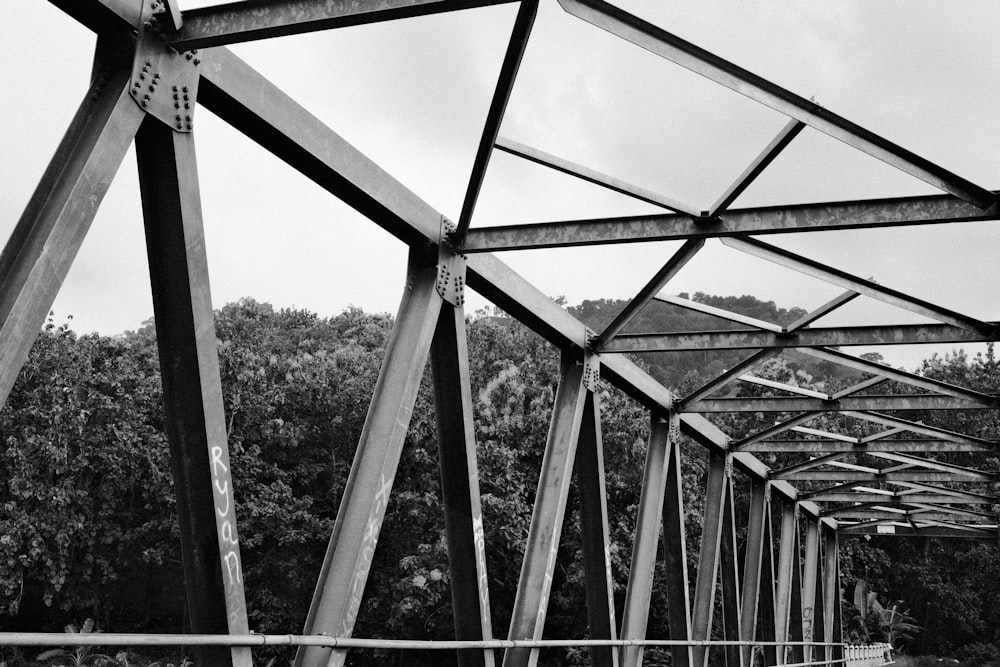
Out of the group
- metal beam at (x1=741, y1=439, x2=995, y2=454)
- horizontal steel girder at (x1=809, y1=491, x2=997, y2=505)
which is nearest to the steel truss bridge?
metal beam at (x1=741, y1=439, x2=995, y2=454)

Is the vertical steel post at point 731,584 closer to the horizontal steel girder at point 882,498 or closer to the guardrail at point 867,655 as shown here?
the horizontal steel girder at point 882,498

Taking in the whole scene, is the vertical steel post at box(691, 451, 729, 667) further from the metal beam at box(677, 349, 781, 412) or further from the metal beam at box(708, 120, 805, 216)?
the metal beam at box(708, 120, 805, 216)

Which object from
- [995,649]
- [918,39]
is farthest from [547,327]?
[995,649]

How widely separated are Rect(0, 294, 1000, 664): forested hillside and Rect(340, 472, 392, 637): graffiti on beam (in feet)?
78.6

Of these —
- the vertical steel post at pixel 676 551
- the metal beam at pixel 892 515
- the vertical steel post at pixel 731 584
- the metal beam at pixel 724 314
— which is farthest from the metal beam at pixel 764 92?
the metal beam at pixel 892 515

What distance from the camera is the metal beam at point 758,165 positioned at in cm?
686

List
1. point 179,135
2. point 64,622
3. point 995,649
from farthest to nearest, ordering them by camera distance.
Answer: point 995,649, point 64,622, point 179,135

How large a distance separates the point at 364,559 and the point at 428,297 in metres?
2.01

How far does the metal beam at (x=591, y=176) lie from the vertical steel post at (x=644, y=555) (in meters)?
4.74

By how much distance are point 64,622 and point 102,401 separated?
327 inches

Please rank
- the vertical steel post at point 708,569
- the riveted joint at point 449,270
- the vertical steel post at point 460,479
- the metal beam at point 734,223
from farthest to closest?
the vertical steel post at point 708,569
the vertical steel post at point 460,479
the riveted joint at point 449,270
the metal beam at point 734,223

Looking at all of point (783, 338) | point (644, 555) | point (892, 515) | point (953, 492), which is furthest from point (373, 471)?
point (892, 515)

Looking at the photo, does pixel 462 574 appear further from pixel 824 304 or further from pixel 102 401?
pixel 102 401

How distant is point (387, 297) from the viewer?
60000mm
